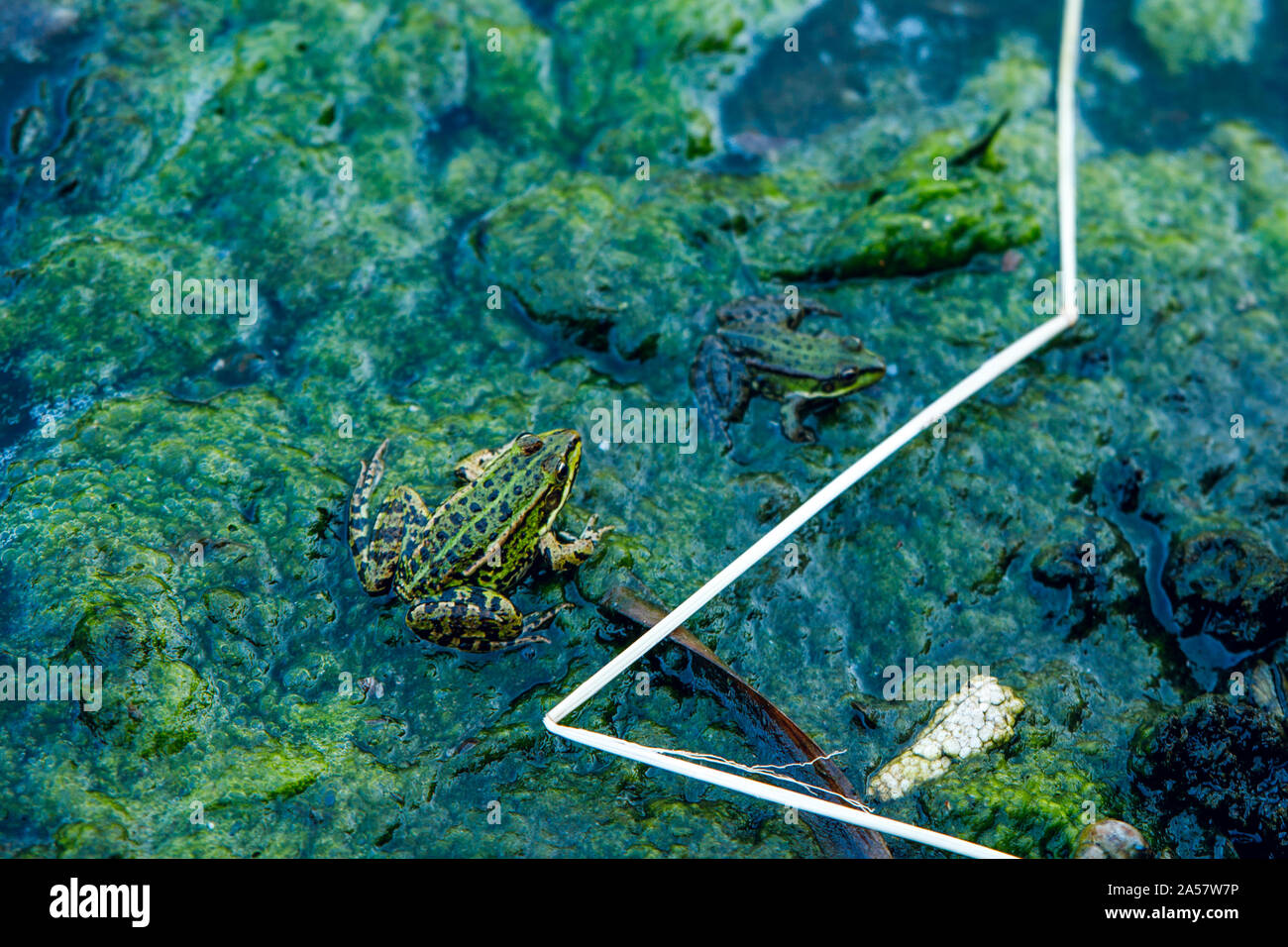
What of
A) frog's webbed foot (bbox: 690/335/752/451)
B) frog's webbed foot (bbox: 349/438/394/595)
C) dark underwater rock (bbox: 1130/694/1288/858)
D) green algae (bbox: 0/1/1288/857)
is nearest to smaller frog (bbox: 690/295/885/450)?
frog's webbed foot (bbox: 690/335/752/451)

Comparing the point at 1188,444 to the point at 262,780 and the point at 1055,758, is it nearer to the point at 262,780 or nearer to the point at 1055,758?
the point at 1055,758

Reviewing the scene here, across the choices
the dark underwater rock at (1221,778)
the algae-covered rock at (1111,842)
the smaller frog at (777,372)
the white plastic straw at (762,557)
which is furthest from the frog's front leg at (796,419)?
the algae-covered rock at (1111,842)

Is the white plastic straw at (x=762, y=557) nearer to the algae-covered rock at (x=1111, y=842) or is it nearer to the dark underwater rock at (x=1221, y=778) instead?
the algae-covered rock at (x=1111, y=842)

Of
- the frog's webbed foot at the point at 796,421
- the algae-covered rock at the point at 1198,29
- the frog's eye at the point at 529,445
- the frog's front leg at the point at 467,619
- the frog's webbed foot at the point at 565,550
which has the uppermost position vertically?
the algae-covered rock at the point at 1198,29

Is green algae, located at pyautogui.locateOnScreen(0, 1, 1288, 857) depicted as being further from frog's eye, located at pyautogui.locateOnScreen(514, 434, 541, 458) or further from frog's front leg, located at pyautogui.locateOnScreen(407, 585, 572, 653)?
frog's eye, located at pyautogui.locateOnScreen(514, 434, 541, 458)

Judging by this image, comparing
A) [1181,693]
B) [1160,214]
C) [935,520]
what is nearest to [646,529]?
[935,520]

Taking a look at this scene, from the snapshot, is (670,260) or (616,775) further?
(670,260)

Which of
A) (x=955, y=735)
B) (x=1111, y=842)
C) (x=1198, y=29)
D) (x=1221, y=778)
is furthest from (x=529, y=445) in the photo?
(x=1198, y=29)
